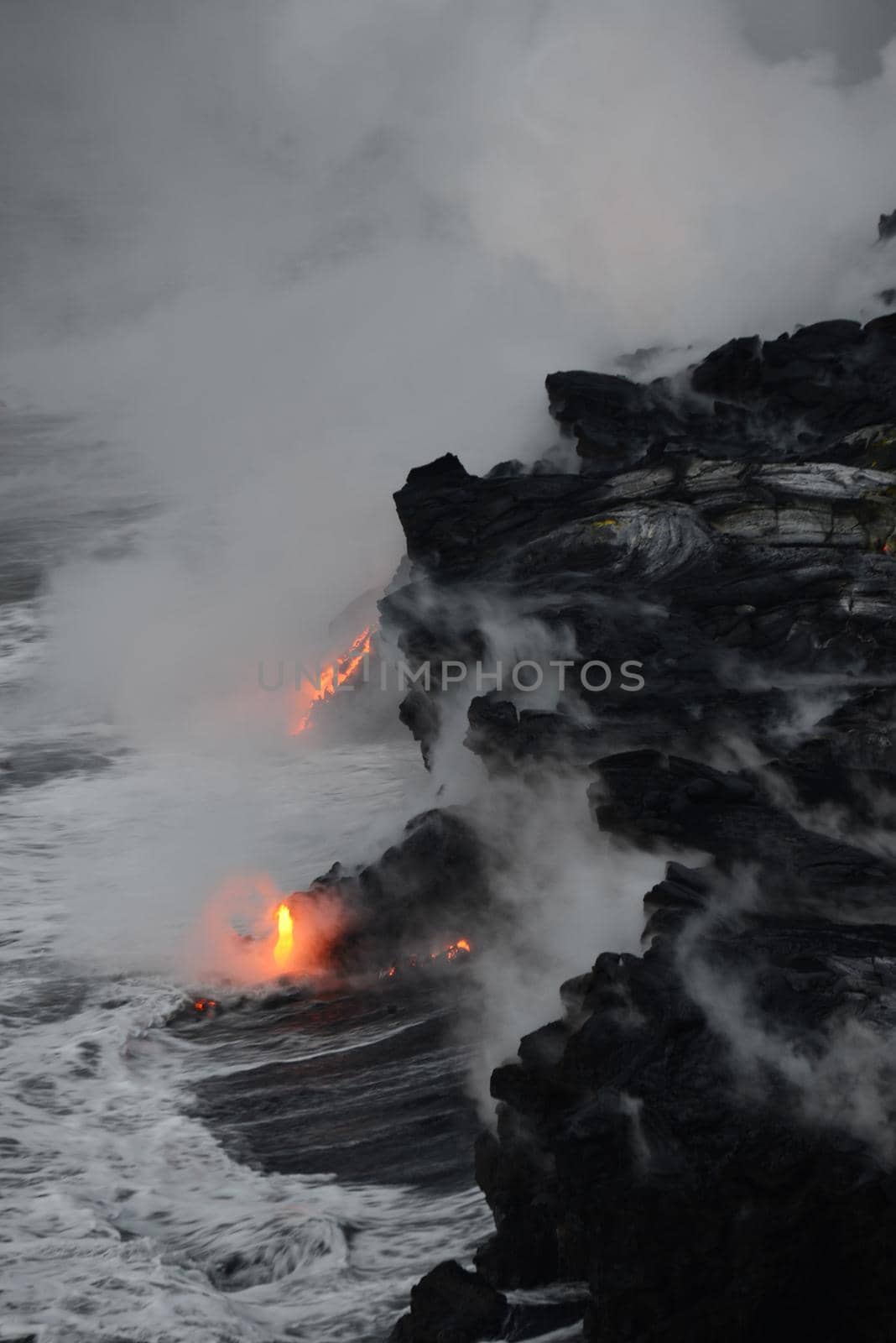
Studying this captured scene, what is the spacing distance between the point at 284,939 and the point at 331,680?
38.0ft

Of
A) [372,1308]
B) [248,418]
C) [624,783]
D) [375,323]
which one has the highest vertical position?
[375,323]

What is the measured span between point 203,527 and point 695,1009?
36343mm

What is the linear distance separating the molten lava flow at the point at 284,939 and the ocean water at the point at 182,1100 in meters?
0.47

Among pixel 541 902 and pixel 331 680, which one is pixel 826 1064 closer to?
pixel 541 902

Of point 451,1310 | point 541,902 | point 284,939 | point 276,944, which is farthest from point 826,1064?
point 276,944

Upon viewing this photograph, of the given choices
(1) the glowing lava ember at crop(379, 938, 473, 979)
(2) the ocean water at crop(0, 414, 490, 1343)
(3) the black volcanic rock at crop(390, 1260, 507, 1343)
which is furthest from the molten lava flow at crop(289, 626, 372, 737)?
(3) the black volcanic rock at crop(390, 1260, 507, 1343)

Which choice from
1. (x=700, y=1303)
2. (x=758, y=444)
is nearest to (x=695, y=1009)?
(x=700, y=1303)

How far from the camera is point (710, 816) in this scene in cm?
1057

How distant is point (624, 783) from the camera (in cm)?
1097

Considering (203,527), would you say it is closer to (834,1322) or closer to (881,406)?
(881,406)

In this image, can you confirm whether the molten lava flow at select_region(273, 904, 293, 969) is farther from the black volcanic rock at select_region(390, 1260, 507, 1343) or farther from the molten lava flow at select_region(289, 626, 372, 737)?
the molten lava flow at select_region(289, 626, 372, 737)

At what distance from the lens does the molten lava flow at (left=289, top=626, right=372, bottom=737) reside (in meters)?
23.6

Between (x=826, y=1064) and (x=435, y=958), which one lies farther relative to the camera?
(x=435, y=958)

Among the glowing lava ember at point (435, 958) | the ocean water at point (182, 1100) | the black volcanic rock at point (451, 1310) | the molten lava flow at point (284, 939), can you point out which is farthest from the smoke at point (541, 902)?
the black volcanic rock at point (451, 1310)
